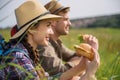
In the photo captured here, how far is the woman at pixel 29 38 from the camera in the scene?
13.7ft

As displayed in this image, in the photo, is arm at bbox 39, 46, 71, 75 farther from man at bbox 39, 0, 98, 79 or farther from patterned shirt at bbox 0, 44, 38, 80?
patterned shirt at bbox 0, 44, 38, 80

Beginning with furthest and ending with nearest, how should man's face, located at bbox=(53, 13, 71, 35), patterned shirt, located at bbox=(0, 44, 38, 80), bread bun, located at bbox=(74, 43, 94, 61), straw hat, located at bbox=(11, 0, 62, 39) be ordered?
man's face, located at bbox=(53, 13, 71, 35) → bread bun, located at bbox=(74, 43, 94, 61) → straw hat, located at bbox=(11, 0, 62, 39) → patterned shirt, located at bbox=(0, 44, 38, 80)

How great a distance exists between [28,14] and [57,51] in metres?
1.24

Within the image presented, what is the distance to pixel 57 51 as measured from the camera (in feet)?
18.8

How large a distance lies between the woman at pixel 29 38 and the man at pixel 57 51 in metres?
0.35

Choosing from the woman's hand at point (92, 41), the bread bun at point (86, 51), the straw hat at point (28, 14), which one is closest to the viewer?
the straw hat at point (28, 14)

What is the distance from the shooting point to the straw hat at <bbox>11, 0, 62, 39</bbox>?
14.8 ft

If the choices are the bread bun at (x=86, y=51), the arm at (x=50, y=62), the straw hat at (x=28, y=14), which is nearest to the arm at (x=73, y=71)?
the bread bun at (x=86, y=51)

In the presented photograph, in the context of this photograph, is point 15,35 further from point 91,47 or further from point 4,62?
point 91,47

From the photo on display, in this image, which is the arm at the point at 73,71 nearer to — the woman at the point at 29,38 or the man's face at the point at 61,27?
the woman at the point at 29,38

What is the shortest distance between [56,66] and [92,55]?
71 cm

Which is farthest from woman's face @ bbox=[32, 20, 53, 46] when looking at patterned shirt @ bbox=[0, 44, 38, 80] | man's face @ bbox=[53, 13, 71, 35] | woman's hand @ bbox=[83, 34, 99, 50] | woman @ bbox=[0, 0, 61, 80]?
man's face @ bbox=[53, 13, 71, 35]

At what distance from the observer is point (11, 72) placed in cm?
416

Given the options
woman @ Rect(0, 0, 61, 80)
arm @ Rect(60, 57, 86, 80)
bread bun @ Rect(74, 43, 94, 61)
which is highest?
woman @ Rect(0, 0, 61, 80)
